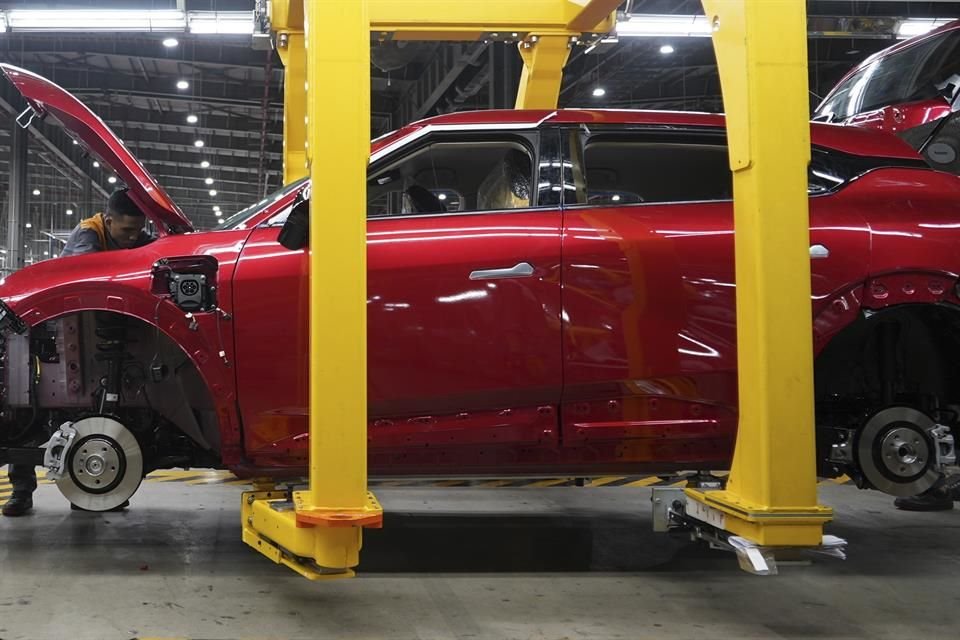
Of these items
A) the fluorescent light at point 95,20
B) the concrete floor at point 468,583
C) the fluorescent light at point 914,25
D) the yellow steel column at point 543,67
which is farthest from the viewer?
the fluorescent light at point 914,25

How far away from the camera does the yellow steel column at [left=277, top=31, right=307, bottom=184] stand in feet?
15.9

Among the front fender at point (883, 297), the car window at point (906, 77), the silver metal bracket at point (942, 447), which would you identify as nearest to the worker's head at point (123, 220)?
the front fender at point (883, 297)

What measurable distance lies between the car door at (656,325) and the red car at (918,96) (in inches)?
31.3

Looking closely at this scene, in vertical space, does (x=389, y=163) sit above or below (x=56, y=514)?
above

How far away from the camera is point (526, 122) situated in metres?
3.27

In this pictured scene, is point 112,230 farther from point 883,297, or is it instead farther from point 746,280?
point 883,297

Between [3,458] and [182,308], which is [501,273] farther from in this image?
[3,458]

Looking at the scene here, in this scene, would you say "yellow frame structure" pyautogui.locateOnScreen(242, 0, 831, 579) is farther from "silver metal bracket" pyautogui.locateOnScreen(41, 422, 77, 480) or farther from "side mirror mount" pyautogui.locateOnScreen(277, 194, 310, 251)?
"silver metal bracket" pyautogui.locateOnScreen(41, 422, 77, 480)

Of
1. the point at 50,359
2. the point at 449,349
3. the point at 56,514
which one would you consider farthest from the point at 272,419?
the point at 56,514

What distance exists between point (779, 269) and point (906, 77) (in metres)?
2.19

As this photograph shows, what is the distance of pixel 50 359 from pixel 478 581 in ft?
6.26

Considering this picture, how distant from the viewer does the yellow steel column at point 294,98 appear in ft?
15.9

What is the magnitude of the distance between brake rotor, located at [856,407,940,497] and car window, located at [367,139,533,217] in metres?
1.59

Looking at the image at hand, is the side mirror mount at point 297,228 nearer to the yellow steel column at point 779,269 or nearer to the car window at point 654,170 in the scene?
the car window at point 654,170
